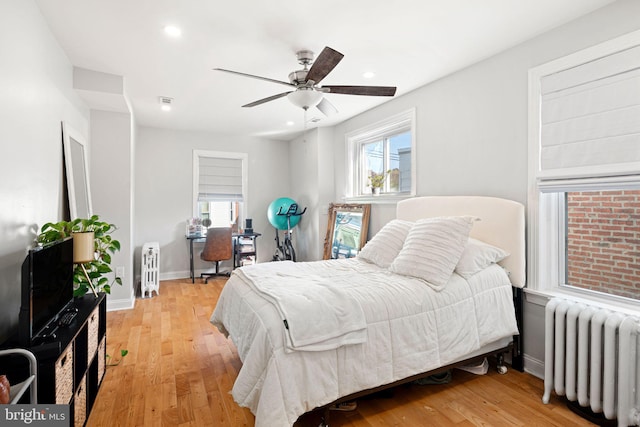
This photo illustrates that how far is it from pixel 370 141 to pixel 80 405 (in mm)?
4130

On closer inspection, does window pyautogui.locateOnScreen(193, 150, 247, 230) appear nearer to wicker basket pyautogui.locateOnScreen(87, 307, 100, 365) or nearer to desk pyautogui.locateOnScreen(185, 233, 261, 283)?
desk pyautogui.locateOnScreen(185, 233, 261, 283)

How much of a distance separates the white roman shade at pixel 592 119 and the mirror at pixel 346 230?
2390 millimetres

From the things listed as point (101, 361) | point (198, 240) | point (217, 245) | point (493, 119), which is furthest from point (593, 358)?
point (198, 240)

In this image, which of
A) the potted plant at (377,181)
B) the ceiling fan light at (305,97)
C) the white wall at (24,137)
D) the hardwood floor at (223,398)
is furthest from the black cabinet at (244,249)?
the ceiling fan light at (305,97)

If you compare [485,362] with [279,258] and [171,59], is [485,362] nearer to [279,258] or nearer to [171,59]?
[171,59]

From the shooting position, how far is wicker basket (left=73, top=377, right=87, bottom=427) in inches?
68.3

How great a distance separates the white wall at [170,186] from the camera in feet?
17.9

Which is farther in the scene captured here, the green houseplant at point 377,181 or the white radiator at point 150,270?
the white radiator at point 150,270

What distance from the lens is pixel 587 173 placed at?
2176mm

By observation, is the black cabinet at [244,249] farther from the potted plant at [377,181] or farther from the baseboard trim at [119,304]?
the potted plant at [377,181]

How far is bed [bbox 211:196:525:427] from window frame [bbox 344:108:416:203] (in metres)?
1.02

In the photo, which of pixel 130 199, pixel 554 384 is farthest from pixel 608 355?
pixel 130 199

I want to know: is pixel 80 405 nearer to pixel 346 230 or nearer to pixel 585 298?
pixel 585 298

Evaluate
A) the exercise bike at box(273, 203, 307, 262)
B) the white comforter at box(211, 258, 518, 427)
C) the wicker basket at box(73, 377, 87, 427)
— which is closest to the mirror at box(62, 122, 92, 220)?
the wicker basket at box(73, 377, 87, 427)
